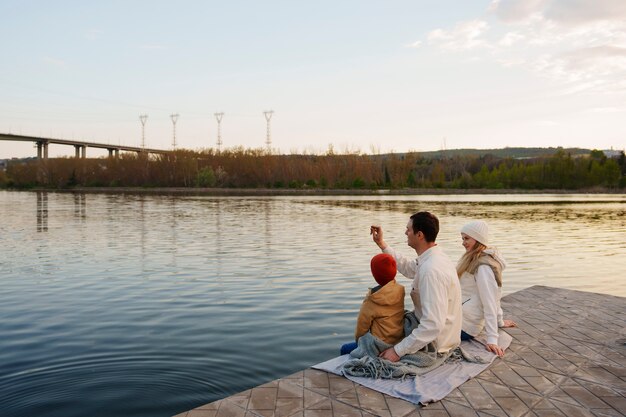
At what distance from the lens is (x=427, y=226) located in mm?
4750

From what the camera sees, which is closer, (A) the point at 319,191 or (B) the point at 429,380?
(B) the point at 429,380

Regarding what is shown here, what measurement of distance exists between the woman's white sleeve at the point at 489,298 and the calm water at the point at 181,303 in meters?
2.26

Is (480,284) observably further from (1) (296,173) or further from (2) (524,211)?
(1) (296,173)

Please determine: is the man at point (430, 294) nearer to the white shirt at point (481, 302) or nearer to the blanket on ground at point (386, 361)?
the blanket on ground at point (386, 361)

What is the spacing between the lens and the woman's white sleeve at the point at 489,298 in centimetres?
552

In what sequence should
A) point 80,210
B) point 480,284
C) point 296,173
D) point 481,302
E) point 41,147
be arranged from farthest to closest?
point 41,147 < point 296,173 < point 80,210 < point 481,302 < point 480,284

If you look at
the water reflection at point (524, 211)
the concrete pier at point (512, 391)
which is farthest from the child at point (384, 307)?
the water reflection at point (524, 211)

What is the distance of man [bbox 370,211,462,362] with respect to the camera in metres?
4.59

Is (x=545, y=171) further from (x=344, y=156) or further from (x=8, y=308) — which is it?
(x=8, y=308)

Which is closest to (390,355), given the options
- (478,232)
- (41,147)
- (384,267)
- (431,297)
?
(431,297)

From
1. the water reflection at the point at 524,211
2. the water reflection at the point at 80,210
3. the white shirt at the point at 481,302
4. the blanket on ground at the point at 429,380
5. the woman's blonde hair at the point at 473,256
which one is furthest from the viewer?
the water reflection at the point at 524,211

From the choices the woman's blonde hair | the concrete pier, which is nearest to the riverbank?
the concrete pier

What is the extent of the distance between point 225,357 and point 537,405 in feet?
12.9

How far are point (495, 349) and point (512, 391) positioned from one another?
92 cm
